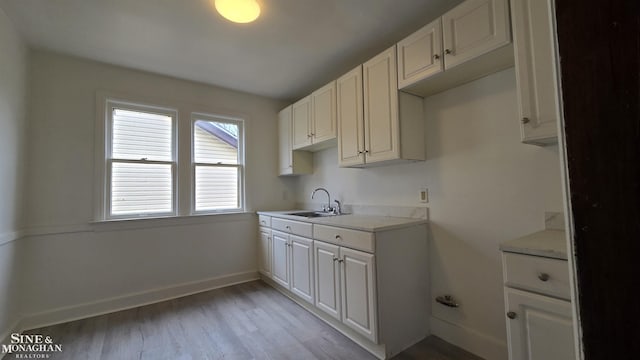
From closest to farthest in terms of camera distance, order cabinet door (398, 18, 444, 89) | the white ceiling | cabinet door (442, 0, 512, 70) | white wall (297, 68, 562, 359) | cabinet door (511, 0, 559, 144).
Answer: cabinet door (511, 0, 559, 144), cabinet door (442, 0, 512, 70), white wall (297, 68, 562, 359), cabinet door (398, 18, 444, 89), the white ceiling

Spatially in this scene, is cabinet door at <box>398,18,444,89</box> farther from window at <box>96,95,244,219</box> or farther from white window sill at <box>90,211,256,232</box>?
white window sill at <box>90,211,256,232</box>

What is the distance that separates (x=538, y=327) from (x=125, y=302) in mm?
3418

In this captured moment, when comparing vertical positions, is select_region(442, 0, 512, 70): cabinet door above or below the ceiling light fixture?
below

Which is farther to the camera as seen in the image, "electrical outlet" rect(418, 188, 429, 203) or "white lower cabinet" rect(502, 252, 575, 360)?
"electrical outlet" rect(418, 188, 429, 203)

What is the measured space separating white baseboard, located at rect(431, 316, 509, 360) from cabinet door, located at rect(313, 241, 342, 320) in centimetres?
79

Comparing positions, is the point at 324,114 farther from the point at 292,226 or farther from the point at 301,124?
the point at 292,226

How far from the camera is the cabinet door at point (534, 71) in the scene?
1388mm

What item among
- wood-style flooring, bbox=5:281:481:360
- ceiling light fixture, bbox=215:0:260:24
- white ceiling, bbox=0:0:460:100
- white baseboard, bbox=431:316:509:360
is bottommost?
wood-style flooring, bbox=5:281:481:360

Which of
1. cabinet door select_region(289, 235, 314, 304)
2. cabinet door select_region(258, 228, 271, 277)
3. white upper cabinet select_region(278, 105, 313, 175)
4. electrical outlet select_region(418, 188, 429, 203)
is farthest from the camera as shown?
white upper cabinet select_region(278, 105, 313, 175)

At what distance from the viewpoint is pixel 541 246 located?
4.21 ft

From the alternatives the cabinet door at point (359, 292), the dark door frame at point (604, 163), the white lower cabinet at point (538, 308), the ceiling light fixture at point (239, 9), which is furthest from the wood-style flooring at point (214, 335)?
the ceiling light fixture at point (239, 9)

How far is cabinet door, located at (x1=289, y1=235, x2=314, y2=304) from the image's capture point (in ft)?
8.63

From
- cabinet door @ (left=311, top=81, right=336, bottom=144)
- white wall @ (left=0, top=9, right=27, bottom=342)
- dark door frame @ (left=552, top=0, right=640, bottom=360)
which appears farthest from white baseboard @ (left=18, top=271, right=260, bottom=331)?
dark door frame @ (left=552, top=0, right=640, bottom=360)

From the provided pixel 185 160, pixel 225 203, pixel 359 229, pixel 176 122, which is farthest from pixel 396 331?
pixel 176 122
